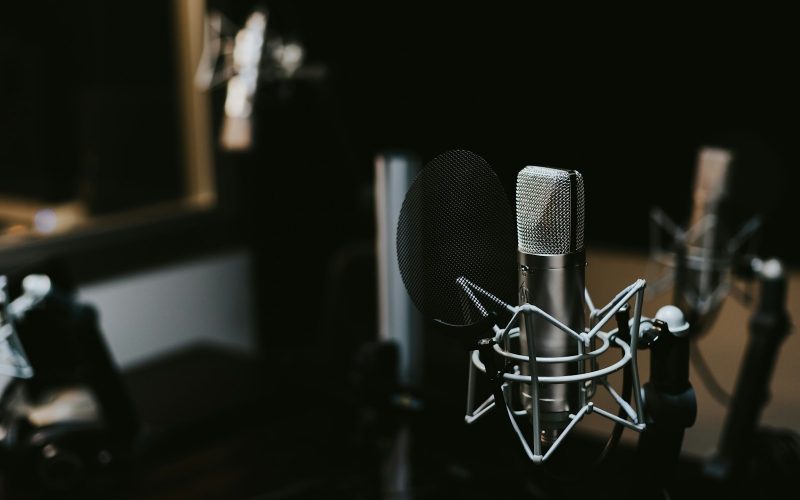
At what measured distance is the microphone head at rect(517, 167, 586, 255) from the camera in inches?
34.1

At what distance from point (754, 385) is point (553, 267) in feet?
2.95

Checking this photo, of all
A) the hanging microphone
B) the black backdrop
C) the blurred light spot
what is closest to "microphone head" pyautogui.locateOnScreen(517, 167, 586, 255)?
the hanging microphone

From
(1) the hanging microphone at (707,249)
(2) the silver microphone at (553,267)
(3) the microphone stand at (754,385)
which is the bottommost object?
(3) the microphone stand at (754,385)

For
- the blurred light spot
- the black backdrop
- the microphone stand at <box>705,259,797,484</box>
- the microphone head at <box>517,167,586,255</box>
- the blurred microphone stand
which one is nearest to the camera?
the microphone head at <box>517,167,586,255</box>

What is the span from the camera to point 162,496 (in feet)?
5.89

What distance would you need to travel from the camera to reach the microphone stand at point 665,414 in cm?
98

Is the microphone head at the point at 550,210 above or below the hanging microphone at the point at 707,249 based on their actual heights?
above

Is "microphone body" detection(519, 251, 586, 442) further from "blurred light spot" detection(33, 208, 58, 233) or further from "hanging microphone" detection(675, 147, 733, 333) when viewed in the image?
"blurred light spot" detection(33, 208, 58, 233)

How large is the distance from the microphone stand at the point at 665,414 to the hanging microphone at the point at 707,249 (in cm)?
65

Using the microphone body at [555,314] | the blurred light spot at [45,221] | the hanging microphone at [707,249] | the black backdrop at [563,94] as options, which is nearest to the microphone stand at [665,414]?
the microphone body at [555,314]

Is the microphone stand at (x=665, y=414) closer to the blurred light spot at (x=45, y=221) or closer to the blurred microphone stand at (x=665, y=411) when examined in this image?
the blurred microphone stand at (x=665, y=411)

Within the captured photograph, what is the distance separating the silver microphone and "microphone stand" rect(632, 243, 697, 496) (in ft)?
0.42

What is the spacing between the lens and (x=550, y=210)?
875 mm

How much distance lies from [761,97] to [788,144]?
0.49 ft
